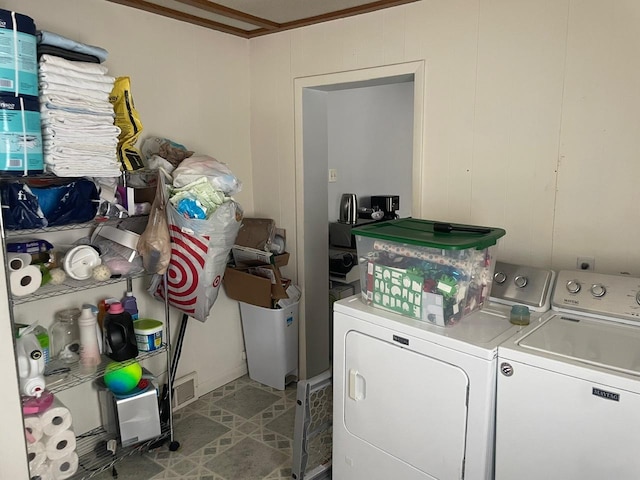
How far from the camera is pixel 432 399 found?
5.47 ft

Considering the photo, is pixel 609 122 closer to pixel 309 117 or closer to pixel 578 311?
pixel 578 311

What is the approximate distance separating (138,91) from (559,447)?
235 cm

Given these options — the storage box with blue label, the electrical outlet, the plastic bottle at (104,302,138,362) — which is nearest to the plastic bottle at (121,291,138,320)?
the plastic bottle at (104,302,138,362)

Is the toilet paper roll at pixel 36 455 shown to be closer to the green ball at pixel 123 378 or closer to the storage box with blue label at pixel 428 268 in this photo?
the green ball at pixel 123 378

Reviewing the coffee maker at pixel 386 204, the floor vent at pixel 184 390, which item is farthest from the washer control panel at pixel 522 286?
the coffee maker at pixel 386 204

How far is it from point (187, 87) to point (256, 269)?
3.57 ft

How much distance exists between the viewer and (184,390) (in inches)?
112

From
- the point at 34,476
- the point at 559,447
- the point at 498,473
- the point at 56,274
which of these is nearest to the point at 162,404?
the point at 34,476

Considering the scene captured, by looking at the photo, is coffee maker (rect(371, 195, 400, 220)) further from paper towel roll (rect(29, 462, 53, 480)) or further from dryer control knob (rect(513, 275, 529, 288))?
paper towel roll (rect(29, 462, 53, 480))

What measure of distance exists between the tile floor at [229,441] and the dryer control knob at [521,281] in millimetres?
1360

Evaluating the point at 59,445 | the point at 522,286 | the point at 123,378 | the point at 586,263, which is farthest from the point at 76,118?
the point at 586,263

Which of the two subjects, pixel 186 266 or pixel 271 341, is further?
pixel 271 341

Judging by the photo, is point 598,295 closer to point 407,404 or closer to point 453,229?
point 453,229

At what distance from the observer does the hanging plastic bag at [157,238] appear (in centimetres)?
215
